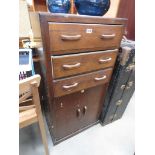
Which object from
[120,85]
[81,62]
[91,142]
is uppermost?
[81,62]

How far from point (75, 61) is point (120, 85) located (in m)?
0.55

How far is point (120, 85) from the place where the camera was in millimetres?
1155

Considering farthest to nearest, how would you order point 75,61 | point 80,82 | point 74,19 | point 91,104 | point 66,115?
point 91,104
point 66,115
point 80,82
point 75,61
point 74,19

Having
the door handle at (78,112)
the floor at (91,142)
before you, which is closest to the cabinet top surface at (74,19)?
the door handle at (78,112)

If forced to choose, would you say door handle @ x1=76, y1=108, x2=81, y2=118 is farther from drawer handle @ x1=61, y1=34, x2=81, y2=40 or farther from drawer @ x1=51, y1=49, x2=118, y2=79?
drawer handle @ x1=61, y1=34, x2=81, y2=40

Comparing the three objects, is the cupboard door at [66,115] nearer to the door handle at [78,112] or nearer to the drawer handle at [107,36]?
the door handle at [78,112]

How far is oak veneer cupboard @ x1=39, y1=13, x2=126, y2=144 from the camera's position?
677 mm

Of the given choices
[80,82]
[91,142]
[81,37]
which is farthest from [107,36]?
[91,142]

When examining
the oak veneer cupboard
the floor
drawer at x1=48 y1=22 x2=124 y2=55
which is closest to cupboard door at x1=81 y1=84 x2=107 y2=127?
the oak veneer cupboard

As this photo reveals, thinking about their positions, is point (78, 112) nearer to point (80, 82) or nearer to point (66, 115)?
point (66, 115)

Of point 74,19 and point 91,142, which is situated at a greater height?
point 74,19

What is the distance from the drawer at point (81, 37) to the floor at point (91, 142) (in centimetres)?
92
